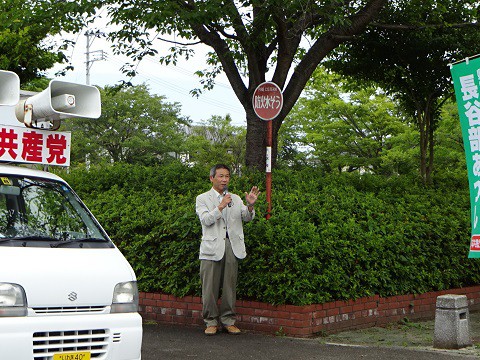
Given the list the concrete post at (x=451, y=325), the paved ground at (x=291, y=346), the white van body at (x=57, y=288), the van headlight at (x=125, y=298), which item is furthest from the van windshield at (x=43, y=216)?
the concrete post at (x=451, y=325)

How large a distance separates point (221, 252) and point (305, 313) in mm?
1269

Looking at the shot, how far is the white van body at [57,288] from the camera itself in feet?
17.7

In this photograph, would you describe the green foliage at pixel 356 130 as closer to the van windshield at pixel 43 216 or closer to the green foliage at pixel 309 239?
the green foliage at pixel 309 239

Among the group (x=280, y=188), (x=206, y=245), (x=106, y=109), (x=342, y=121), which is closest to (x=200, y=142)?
(x=106, y=109)

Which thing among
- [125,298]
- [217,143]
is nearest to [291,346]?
[125,298]

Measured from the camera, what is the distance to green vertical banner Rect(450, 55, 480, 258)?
8750 mm

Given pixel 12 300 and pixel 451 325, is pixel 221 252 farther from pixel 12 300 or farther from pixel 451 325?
pixel 12 300

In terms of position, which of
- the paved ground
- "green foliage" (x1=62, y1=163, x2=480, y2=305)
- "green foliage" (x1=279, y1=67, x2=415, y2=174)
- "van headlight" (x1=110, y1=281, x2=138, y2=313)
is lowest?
the paved ground

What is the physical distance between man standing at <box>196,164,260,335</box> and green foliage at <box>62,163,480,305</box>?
0.37 metres

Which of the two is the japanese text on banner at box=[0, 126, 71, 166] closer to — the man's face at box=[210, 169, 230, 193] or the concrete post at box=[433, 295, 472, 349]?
the man's face at box=[210, 169, 230, 193]

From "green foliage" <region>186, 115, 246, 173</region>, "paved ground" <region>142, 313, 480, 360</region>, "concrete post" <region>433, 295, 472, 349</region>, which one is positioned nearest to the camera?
"paved ground" <region>142, 313, 480, 360</region>

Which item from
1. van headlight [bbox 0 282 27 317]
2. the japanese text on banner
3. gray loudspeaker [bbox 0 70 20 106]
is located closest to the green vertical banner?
the japanese text on banner

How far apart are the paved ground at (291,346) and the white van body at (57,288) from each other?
1959 mm

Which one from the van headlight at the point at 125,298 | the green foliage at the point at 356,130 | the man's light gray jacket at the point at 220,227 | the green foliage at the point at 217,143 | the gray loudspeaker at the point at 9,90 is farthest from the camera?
the green foliage at the point at 217,143
